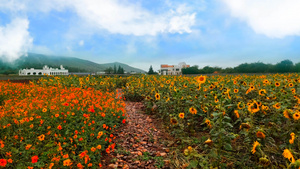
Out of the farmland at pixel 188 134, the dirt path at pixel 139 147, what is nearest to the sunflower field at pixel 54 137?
the farmland at pixel 188 134

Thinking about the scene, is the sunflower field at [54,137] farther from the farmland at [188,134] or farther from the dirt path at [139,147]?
the dirt path at [139,147]

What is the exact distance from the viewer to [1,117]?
338 cm

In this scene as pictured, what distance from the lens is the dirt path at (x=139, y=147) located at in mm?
2747

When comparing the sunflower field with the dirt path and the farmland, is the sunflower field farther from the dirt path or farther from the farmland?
the dirt path

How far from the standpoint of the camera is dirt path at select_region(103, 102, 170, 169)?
2.75 meters

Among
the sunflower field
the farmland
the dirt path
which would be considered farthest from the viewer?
the dirt path

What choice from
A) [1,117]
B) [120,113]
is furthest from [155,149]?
[1,117]

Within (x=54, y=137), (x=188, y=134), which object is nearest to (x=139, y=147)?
(x=188, y=134)

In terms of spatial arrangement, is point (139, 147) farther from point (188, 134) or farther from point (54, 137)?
point (54, 137)

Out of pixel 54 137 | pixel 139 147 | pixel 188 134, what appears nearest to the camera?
pixel 54 137

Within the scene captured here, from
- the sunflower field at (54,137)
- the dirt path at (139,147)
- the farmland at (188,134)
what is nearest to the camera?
the farmland at (188,134)

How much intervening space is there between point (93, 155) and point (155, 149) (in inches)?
42.1

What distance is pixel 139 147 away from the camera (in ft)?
10.7

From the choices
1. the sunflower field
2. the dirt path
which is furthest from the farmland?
the dirt path
